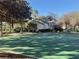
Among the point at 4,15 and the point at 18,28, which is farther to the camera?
the point at 18,28

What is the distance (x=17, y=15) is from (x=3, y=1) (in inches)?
59.0

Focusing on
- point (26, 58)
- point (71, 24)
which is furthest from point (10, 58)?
point (71, 24)

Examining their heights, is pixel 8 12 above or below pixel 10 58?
above

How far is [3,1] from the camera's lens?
10.4 m

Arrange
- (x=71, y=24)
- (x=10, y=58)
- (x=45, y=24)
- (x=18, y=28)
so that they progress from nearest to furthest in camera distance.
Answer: (x=10, y=58), (x=18, y=28), (x=45, y=24), (x=71, y=24)

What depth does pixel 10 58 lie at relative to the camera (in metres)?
9.84

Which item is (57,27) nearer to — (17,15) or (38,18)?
(38,18)

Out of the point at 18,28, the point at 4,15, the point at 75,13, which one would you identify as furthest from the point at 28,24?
the point at 4,15

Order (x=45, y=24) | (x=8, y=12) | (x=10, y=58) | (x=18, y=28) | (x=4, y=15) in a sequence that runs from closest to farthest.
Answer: (x=10, y=58), (x=8, y=12), (x=4, y=15), (x=18, y=28), (x=45, y=24)

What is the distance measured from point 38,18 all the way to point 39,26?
3.53m

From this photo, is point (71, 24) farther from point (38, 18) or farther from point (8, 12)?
point (8, 12)

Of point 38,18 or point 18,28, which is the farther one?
point 38,18

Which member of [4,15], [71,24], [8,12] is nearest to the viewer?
[8,12]

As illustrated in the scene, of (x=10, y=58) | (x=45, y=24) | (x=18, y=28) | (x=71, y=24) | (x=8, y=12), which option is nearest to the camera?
(x=10, y=58)
